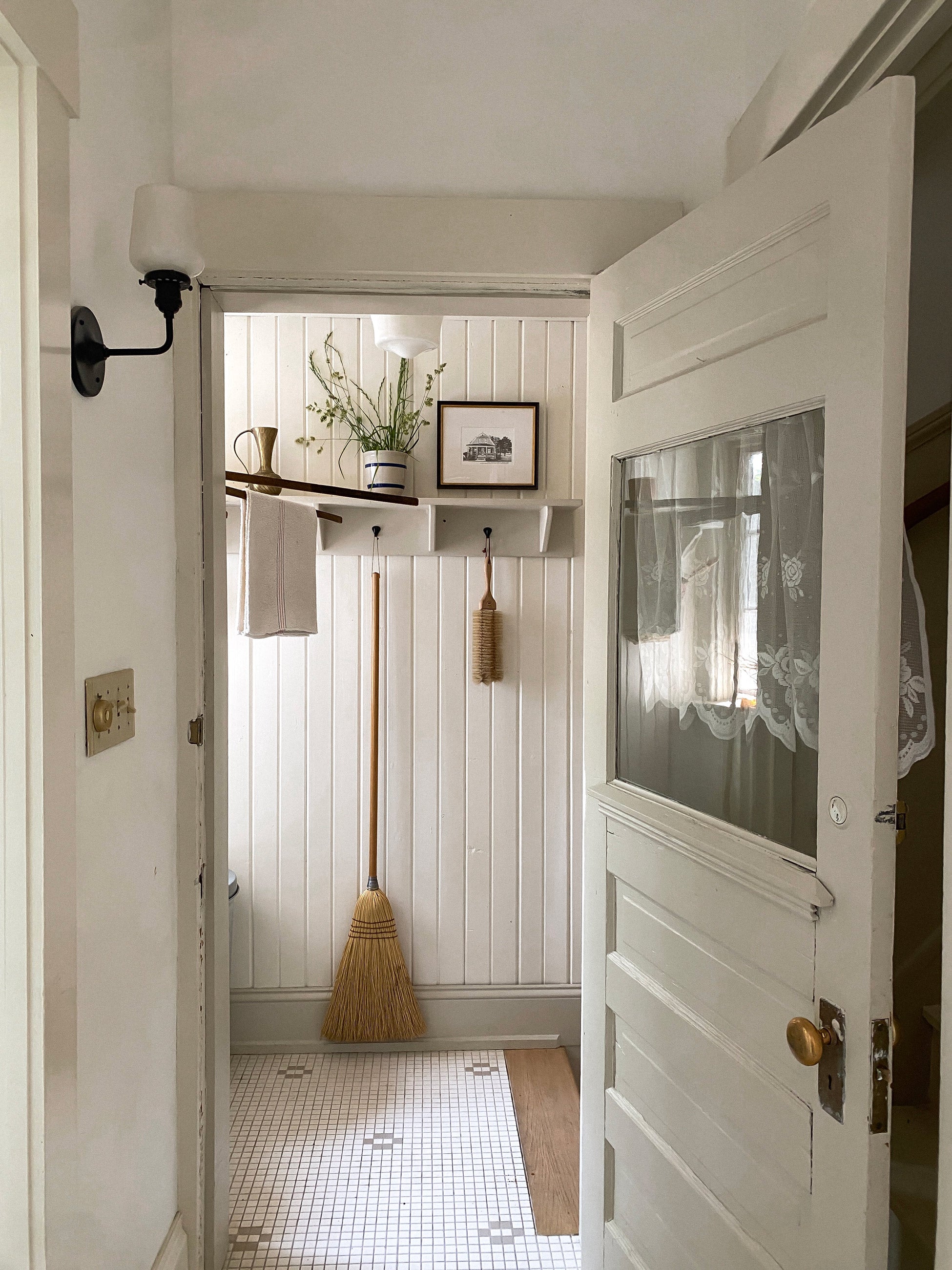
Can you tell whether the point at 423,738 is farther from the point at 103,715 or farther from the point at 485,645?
the point at 103,715

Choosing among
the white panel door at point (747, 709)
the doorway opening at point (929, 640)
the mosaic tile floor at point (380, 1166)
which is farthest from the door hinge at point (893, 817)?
the mosaic tile floor at point (380, 1166)

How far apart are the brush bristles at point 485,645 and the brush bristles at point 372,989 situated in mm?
736

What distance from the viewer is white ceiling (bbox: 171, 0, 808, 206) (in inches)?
60.2

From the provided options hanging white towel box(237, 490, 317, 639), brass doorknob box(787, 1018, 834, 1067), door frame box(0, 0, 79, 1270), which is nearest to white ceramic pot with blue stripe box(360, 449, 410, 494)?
hanging white towel box(237, 490, 317, 639)

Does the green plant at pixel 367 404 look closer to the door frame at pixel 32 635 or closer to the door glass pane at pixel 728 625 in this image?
the door glass pane at pixel 728 625

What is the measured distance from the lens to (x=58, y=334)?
1002mm

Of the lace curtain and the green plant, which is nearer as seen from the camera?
the lace curtain

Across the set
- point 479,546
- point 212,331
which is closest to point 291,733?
point 479,546

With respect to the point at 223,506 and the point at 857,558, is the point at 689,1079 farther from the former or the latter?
the point at 223,506

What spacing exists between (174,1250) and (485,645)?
160 cm

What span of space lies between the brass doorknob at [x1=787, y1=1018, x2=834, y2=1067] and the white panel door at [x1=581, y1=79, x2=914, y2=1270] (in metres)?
0.01

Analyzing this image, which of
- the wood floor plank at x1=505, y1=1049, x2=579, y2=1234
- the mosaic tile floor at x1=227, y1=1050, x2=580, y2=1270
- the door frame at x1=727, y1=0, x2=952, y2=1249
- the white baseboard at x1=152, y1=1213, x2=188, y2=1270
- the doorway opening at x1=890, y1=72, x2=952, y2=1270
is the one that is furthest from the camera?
the wood floor plank at x1=505, y1=1049, x2=579, y2=1234

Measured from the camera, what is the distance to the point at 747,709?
1.22 metres

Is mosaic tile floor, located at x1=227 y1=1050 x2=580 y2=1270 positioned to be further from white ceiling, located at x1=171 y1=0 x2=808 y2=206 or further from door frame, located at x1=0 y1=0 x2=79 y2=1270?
white ceiling, located at x1=171 y1=0 x2=808 y2=206
